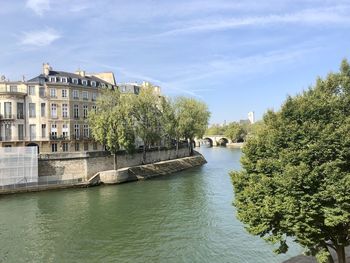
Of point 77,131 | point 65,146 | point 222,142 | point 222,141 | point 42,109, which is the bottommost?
point 65,146

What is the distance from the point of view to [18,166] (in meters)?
45.2

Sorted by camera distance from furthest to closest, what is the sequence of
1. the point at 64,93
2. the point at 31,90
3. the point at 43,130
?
the point at 64,93, the point at 43,130, the point at 31,90

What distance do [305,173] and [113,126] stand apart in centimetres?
4003

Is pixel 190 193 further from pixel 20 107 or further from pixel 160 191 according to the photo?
pixel 20 107

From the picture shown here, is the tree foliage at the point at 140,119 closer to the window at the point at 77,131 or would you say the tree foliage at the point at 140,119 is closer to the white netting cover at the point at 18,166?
the white netting cover at the point at 18,166

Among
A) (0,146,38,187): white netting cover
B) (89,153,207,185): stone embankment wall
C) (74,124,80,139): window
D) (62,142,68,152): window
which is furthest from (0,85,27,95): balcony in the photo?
(89,153,207,185): stone embankment wall

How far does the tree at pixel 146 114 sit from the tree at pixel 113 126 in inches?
92.1

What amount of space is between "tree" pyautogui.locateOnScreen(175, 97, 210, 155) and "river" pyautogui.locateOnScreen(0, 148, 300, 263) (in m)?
27.6

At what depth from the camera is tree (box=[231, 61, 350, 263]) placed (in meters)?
12.0

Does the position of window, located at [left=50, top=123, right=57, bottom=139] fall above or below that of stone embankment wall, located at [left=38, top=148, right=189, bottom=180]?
above

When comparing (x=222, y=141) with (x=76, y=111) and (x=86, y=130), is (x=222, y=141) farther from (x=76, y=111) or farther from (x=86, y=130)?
(x=76, y=111)

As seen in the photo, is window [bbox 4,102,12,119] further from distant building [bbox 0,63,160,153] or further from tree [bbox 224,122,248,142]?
tree [bbox 224,122,248,142]

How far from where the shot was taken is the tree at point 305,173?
12.0 meters

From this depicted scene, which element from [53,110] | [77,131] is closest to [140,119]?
[77,131]
